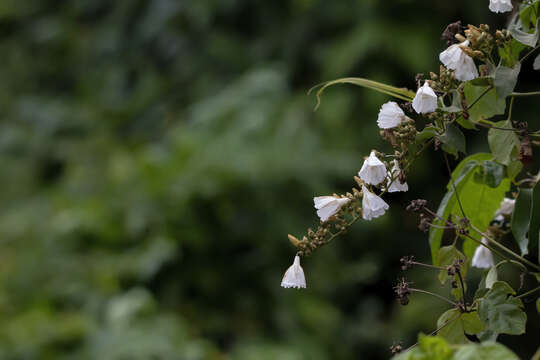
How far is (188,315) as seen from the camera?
2.24m

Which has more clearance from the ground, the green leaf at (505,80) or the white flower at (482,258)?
the green leaf at (505,80)

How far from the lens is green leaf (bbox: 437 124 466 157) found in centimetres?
47

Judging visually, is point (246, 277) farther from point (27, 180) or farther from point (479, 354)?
point (479, 354)

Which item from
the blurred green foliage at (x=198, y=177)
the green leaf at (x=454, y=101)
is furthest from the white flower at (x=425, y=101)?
the blurred green foliage at (x=198, y=177)

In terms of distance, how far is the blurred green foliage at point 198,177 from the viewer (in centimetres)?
215

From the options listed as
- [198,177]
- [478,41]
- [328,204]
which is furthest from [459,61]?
[198,177]

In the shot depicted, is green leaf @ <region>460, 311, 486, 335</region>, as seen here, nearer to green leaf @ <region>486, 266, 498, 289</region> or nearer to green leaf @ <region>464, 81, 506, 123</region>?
green leaf @ <region>486, 266, 498, 289</region>

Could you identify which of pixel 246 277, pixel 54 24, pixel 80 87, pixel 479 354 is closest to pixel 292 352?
pixel 246 277

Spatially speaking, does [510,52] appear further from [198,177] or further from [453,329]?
[198,177]

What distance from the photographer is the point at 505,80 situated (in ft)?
1.53

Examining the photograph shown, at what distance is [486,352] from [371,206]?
5.6 inches

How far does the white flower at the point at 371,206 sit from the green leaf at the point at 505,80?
0.36ft

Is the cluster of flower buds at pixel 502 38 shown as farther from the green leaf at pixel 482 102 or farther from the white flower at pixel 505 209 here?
the white flower at pixel 505 209

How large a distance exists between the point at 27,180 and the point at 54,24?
98cm
